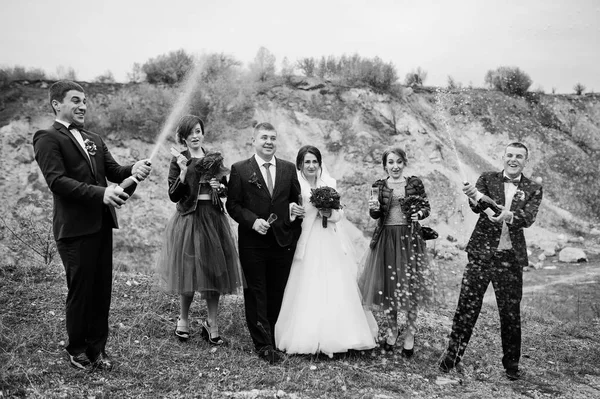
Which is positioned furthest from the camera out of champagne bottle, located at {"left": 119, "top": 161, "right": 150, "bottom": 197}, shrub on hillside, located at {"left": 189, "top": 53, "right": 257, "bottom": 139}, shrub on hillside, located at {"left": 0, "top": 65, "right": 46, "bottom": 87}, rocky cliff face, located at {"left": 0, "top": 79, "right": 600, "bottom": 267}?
shrub on hillside, located at {"left": 189, "top": 53, "right": 257, "bottom": 139}

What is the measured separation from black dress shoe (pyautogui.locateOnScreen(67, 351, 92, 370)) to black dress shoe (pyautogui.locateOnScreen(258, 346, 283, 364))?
161cm

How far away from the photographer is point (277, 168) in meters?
5.27

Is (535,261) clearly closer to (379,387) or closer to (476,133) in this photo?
(476,133)

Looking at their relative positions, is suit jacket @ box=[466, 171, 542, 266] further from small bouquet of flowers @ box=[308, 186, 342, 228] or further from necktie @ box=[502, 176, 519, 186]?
small bouquet of flowers @ box=[308, 186, 342, 228]

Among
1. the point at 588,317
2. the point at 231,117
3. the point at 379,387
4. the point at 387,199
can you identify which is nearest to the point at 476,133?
the point at 231,117

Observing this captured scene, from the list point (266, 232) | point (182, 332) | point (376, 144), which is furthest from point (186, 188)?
point (376, 144)

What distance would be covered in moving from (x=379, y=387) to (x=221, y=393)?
1480 mm

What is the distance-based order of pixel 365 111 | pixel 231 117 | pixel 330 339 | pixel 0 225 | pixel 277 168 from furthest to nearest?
pixel 365 111 < pixel 231 117 < pixel 0 225 < pixel 277 168 < pixel 330 339

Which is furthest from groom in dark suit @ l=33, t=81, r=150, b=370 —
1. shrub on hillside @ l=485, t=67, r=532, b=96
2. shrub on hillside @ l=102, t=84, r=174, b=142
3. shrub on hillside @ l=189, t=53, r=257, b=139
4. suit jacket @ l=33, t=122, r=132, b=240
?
shrub on hillside @ l=485, t=67, r=532, b=96

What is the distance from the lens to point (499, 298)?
197 inches

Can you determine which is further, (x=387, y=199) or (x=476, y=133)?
(x=476, y=133)

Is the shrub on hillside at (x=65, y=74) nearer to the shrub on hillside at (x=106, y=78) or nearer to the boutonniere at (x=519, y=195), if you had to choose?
the shrub on hillside at (x=106, y=78)

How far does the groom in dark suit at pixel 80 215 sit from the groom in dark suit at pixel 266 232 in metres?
1.31

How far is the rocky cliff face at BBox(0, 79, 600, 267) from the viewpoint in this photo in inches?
547
